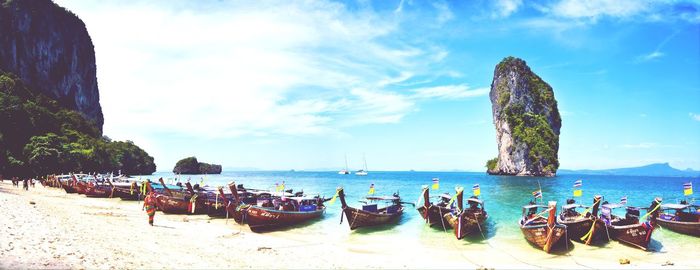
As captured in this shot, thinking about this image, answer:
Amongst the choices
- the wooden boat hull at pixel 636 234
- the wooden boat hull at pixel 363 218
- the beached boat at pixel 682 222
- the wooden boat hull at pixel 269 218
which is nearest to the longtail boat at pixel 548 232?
the wooden boat hull at pixel 636 234

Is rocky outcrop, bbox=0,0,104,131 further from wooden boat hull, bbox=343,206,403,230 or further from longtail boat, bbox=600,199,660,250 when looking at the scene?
longtail boat, bbox=600,199,660,250

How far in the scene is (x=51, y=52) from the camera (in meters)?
106

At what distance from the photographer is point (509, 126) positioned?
12269cm

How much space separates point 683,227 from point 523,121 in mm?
105606

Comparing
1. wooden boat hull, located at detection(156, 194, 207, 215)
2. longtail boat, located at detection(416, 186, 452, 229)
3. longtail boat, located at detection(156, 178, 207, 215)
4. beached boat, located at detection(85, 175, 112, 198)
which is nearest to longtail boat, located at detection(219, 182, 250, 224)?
longtail boat, located at detection(156, 178, 207, 215)

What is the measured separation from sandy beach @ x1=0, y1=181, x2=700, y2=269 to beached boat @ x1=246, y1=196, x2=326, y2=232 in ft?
3.00

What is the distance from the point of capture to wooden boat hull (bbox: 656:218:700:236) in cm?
2198

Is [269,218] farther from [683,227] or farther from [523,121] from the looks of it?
[523,121]

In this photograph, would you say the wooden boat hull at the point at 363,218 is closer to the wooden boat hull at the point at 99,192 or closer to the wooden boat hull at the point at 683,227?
the wooden boat hull at the point at 683,227

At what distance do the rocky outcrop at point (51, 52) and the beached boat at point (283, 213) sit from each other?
95.4 m

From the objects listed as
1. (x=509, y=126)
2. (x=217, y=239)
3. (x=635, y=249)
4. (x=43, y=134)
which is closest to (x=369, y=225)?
(x=217, y=239)

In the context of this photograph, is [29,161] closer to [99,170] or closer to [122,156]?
[99,170]

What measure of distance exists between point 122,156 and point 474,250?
357 feet

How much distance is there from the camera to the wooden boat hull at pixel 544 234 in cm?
1792
